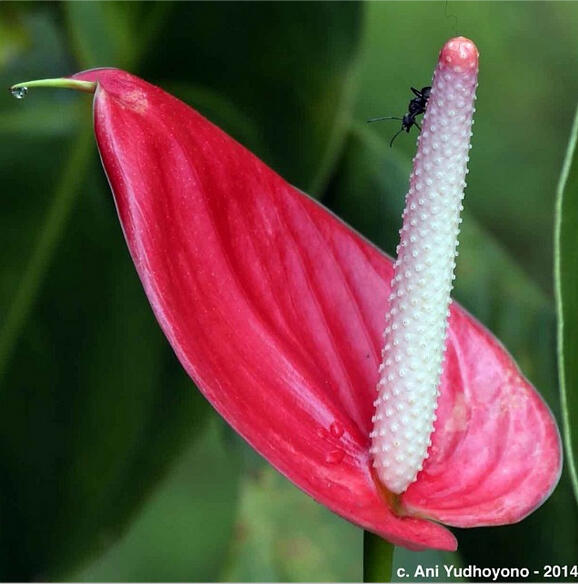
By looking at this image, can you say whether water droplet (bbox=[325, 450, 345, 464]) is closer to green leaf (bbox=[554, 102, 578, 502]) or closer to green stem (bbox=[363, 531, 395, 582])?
green stem (bbox=[363, 531, 395, 582])

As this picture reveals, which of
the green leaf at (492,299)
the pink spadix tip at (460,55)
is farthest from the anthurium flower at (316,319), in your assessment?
the green leaf at (492,299)

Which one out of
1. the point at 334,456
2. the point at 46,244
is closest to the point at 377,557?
the point at 334,456

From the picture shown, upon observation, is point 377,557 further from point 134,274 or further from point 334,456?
point 134,274

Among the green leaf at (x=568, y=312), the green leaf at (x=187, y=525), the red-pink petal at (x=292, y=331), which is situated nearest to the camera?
the red-pink petal at (x=292, y=331)

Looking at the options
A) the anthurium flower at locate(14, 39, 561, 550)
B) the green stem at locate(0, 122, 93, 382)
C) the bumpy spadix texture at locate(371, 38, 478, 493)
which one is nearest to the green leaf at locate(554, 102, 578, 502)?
the anthurium flower at locate(14, 39, 561, 550)

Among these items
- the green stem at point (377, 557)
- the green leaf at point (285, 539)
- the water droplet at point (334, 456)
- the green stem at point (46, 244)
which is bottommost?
the green leaf at point (285, 539)

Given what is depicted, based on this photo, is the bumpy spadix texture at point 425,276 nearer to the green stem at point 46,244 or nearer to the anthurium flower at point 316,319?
the anthurium flower at point 316,319
